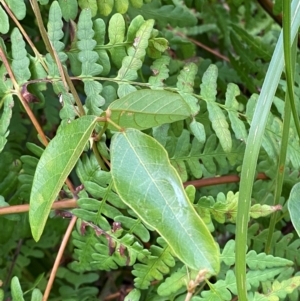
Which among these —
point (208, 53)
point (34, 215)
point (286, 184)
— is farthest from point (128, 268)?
point (34, 215)

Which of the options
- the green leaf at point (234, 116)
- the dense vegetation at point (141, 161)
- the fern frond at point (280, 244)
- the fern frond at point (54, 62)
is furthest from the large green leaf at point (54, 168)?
the fern frond at point (280, 244)

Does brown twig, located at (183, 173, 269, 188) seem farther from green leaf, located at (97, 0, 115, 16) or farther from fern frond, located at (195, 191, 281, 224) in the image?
green leaf, located at (97, 0, 115, 16)

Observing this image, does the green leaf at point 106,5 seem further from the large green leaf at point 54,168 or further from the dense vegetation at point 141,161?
the large green leaf at point 54,168

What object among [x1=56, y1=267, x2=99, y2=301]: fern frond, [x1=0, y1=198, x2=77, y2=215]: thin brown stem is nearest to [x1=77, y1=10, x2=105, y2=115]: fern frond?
[x1=0, y1=198, x2=77, y2=215]: thin brown stem

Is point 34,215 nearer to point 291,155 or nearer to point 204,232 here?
point 204,232

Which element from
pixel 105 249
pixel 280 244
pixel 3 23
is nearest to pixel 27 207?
pixel 105 249

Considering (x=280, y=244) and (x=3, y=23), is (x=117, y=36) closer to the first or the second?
(x=3, y=23)
